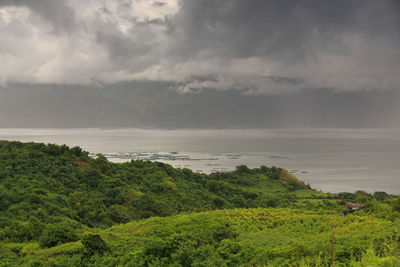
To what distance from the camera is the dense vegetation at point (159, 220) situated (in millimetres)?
22781

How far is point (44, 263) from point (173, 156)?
15861 cm

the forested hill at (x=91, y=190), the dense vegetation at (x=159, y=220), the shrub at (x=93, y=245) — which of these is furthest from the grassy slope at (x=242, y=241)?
the forested hill at (x=91, y=190)

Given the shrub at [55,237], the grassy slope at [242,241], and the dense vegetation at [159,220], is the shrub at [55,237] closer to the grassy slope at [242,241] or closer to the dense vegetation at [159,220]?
the dense vegetation at [159,220]

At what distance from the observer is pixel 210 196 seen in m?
80.2

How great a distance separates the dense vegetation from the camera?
22.8 meters

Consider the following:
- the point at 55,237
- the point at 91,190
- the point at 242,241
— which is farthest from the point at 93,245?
the point at 91,190

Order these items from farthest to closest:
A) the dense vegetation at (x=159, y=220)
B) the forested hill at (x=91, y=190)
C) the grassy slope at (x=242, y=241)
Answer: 1. the forested hill at (x=91, y=190)
2. the dense vegetation at (x=159, y=220)
3. the grassy slope at (x=242, y=241)

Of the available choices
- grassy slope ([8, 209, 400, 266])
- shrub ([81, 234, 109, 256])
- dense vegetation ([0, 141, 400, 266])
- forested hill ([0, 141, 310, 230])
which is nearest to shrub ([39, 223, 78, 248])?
dense vegetation ([0, 141, 400, 266])

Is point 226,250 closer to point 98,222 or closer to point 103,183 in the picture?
point 98,222

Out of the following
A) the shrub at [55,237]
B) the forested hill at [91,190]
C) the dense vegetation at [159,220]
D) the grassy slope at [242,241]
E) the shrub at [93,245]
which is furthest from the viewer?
the forested hill at [91,190]

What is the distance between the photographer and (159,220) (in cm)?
3947

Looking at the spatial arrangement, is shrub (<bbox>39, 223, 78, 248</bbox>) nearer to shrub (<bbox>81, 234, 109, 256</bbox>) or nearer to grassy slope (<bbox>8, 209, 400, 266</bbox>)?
grassy slope (<bbox>8, 209, 400, 266</bbox>)

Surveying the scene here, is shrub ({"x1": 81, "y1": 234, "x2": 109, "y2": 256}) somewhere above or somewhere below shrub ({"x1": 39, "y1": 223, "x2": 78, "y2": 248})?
above

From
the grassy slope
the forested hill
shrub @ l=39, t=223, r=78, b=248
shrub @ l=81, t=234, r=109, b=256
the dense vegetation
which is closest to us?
the grassy slope
